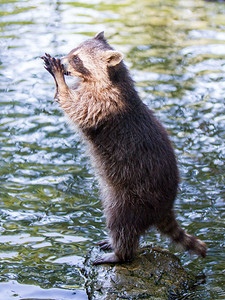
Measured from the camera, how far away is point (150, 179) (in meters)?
5.45

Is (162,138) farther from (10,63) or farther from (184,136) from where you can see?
(10,63)

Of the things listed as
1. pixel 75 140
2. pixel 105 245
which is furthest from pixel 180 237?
pixel 75 140

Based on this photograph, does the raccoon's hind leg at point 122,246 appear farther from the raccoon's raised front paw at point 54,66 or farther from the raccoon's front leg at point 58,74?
the raccoon's raised front paw at point 54,66

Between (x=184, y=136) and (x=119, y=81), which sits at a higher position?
(x=119, y=81)

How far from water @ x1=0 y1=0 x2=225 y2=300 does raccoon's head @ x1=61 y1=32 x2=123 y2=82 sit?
5.92 ft

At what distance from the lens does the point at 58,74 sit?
575cm

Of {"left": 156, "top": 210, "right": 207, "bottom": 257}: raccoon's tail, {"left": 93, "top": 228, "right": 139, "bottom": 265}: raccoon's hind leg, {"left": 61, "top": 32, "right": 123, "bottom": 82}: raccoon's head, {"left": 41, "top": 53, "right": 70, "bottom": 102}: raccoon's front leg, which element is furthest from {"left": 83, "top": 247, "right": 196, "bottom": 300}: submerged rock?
{"left": 61, "top": 32, "right": 123, "bottom": 82}: raccoon's head

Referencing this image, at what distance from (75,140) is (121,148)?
2.76 meters

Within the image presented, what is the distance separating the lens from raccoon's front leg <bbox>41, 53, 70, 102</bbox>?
5.71 metres

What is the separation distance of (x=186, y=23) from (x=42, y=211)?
8391mm

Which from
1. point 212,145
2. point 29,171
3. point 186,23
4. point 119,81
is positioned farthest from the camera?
point 186,23

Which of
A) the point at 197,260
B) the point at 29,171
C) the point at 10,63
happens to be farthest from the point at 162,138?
the point at 10,63

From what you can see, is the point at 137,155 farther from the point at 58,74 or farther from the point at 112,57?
the point at 58,74

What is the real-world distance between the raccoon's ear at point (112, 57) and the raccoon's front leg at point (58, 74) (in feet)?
1.57
